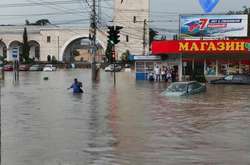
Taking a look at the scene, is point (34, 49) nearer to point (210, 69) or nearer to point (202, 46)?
point (210, 69)

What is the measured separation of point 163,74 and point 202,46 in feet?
15.3

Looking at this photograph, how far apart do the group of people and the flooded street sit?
2772 centimetres

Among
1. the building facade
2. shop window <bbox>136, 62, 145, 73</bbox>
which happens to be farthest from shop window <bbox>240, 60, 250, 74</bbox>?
the building facade

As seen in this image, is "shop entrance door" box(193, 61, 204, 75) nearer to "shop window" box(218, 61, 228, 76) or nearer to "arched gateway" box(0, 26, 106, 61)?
"shop window" box(218, 61, 228, 76)

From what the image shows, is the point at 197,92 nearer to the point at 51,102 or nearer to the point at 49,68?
the point at 51,102

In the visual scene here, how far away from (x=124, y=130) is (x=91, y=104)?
34.7 feet

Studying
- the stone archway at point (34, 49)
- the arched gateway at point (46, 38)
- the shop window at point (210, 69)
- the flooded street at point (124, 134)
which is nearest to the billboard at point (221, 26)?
the shop window at point (210, 69)

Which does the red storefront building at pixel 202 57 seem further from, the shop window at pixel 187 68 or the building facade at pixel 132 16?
the building facade at pixel 132 16

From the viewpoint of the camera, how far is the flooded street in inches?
499

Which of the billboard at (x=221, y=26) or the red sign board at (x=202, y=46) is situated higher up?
the billboard at (x=221, y=26)

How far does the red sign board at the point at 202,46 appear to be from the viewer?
178 ft

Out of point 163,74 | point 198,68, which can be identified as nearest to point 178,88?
point 163,74

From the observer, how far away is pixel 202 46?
55.2m

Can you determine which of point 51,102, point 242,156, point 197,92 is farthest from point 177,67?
point 242,156
